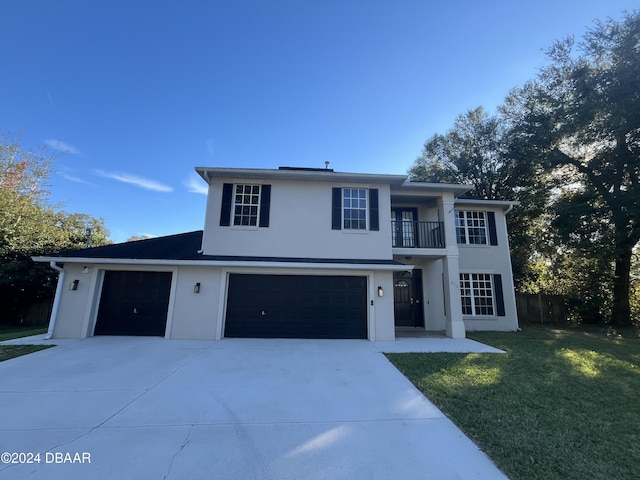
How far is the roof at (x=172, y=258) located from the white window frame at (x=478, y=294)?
15.4 ft

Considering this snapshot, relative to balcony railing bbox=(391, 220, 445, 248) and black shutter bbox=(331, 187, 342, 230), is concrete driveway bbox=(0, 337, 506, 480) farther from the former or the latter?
balcony railing bbox=(391, 220, 445, 248)

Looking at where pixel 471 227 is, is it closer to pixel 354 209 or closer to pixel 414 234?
pixel 414 234

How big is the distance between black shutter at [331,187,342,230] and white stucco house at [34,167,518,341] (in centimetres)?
3

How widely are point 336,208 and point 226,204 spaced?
12.4 ft

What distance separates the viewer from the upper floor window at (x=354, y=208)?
9.29 m

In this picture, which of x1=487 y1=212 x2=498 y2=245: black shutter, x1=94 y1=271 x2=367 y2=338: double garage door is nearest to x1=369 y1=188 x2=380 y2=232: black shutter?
x1=94 y1=271 x2=367 y2=338: double garage door

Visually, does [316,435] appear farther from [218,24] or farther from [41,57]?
[41,57]

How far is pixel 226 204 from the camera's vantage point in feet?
30.1

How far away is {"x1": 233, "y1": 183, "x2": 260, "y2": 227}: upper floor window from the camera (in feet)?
30.1

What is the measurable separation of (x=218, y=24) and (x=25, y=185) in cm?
1501

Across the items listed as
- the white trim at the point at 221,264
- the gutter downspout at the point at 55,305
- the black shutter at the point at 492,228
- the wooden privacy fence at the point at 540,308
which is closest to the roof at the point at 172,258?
the white trim at the point at 221,264

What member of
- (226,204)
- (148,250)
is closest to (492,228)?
(226,204)

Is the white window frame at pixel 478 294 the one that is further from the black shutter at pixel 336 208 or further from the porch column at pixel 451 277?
the black shutter at pixel 336 208

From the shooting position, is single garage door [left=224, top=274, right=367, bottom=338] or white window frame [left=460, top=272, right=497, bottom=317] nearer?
single garage door [left=224, top=274, right=367, bottom=338]
